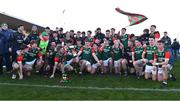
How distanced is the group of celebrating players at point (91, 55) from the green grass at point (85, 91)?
0.46 meters

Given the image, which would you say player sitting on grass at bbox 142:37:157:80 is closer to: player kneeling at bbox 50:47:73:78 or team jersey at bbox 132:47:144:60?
Result: team jersey at bbox 132:47:144:60

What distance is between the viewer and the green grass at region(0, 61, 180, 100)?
39.8ft

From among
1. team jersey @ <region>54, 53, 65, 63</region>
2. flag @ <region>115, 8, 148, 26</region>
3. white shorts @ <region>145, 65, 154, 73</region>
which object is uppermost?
flag @ <region>115, 8, 148, 26</region>

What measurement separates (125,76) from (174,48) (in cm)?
1066

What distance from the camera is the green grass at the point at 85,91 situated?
12117 millimetres

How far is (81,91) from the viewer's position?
13.1 meters

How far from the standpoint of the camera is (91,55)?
17.0 m

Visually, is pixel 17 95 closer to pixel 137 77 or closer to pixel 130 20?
pixel 137 77

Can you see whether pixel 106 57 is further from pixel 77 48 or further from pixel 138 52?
pixel 138 52

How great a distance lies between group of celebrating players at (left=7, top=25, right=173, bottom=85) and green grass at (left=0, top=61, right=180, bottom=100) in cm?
46

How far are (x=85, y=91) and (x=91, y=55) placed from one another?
4.00 m

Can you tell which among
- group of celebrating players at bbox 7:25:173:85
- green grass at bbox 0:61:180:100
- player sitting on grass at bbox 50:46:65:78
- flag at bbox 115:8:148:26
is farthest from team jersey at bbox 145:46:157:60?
flag at bbox 115:8:148:26

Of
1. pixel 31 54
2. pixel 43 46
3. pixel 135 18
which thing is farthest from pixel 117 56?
pixel 135 18

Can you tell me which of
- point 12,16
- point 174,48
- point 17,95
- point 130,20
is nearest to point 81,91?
point 17,95
